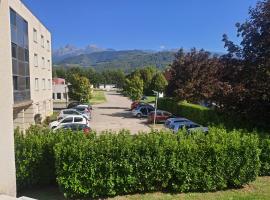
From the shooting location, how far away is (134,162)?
9.88 meters

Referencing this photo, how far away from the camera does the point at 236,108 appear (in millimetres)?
14312

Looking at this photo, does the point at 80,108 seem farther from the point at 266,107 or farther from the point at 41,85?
the point at 266,107

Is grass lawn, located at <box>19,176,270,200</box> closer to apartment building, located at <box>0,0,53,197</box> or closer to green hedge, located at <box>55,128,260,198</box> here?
green hedge, located at <box>55,128,260,198</box>

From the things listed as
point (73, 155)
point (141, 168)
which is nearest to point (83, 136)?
point (73, 155)

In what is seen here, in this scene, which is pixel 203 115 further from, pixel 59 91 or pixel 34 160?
pixel 59 91

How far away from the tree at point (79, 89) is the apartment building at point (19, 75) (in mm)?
7105

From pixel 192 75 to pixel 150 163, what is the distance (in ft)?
92.2

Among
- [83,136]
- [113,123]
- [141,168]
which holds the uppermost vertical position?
[83,136]

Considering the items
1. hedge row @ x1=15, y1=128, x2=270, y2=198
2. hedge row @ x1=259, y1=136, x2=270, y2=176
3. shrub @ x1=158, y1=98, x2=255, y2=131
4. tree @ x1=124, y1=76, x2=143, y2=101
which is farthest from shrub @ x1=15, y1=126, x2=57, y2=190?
tree @ x1=124, y1=76, x2=143, y2=101

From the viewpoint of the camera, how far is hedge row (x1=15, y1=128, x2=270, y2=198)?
9734 mm

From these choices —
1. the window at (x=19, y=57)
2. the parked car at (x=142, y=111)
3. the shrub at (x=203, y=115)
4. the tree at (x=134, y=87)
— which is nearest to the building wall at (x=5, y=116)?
the shrub at (x=203, y=115)

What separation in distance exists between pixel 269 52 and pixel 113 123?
77.2 feet

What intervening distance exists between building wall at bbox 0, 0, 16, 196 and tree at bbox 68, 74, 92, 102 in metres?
40.2

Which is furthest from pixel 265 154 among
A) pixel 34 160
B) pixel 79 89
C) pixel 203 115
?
pixel 79 89
